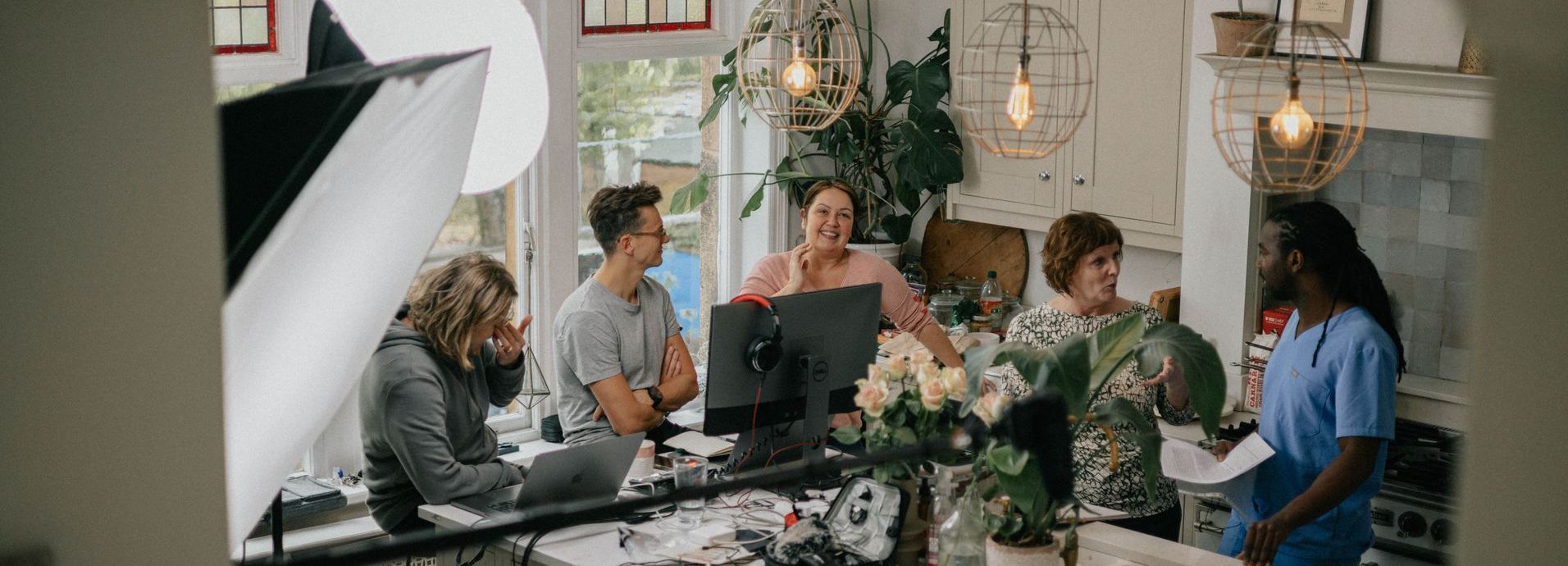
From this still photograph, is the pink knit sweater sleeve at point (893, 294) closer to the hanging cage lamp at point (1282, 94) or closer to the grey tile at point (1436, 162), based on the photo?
the hanging cage lamp at point (1282, 94)

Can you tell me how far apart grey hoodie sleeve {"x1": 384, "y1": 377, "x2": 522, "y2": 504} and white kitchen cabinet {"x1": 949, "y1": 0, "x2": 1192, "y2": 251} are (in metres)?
2.27

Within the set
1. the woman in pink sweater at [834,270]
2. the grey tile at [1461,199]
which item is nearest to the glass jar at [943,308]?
the woman in pink sweater at [834,270]

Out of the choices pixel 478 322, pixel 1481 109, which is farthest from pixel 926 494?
pixel 1481 109

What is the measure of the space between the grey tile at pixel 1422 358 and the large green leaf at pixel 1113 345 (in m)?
1.85

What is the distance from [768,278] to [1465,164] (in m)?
1.96

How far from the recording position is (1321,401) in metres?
2.78

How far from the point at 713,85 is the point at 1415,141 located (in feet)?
7.18

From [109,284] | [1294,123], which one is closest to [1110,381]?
[1294,123]

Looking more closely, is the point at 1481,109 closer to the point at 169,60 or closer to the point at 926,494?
the point at 926,494

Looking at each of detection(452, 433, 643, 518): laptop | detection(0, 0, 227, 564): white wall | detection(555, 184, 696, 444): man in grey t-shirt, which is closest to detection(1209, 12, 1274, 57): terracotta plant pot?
detection(555, 184, 696, 444): man in grey t-shirt

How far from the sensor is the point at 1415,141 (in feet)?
12.8

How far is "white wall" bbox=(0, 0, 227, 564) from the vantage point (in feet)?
2.31

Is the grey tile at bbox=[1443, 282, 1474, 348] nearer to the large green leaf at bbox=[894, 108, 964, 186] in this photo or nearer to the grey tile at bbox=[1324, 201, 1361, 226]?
the grey tile at bbox=[1324, 201, 1361, 226]

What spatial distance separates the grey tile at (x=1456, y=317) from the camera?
3895 mm
